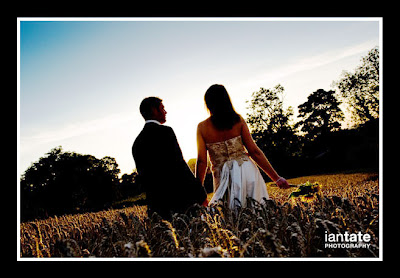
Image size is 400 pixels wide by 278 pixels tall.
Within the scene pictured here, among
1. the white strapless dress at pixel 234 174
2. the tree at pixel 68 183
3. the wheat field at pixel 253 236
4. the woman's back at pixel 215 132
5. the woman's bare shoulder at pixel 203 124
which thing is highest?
the woman's bare shoulder at pixel 203 124

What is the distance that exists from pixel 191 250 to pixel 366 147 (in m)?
26.2

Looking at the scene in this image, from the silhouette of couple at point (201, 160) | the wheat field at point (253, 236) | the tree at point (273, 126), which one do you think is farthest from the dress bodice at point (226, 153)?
the tree at point (273, 126)

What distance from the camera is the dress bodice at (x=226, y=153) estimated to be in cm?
545

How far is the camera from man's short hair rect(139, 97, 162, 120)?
4926mm

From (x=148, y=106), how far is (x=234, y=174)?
177cm

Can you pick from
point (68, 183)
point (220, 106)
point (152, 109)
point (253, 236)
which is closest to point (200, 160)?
point (220, 106)

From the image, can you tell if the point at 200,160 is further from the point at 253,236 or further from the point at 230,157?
the point at 253,236

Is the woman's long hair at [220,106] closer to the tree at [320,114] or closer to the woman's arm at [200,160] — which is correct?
the woman's arm at [200,160]

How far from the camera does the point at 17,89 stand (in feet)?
12.6

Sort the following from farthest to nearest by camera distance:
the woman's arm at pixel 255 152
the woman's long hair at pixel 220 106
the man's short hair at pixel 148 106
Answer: the woman's arm at pixel 255 152 → the woman's long hair at pixel 220 106 → the man's short hair at pixel 148 106

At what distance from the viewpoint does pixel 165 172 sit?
4801 millimetres
